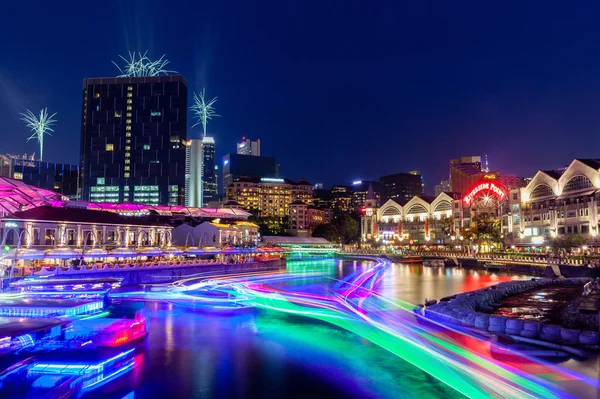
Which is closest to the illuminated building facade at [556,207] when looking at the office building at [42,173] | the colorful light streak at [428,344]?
the colorful light streak at [428,344]

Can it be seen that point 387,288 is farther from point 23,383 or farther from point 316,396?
point 23,383

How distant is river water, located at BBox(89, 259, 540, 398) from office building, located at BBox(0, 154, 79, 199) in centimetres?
15386

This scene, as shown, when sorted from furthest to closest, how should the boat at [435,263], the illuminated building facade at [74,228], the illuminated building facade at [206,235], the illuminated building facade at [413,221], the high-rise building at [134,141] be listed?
1. the high-rise building at [134,141]
2. the illuminated building facade at [413,221]
3. the boat at [435,263]
4. the illuminated building facade at [206,235]
5. the illuminated building facade at [74,228]

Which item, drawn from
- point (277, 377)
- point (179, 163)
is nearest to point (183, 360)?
point (277, 377)

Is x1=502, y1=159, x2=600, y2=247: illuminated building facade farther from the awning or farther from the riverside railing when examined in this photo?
the riverside railing

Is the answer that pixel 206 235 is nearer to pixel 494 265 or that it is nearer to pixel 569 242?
pixel 494 265

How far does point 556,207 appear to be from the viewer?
273 ft

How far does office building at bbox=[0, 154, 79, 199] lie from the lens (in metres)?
158

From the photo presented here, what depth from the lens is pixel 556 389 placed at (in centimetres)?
1541

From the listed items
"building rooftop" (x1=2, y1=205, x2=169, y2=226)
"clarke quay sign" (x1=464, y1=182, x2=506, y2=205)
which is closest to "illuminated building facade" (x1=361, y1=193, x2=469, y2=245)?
"clarke quay sign" (x1=464, y1=182, x2=506, y2=205)

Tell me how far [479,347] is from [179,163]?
150 metres

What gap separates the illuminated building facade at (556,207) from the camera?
75.8 m

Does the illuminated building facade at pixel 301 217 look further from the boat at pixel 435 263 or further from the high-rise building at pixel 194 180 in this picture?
the boat at pixel 435 263

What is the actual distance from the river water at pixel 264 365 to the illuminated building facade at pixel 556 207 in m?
67.3
